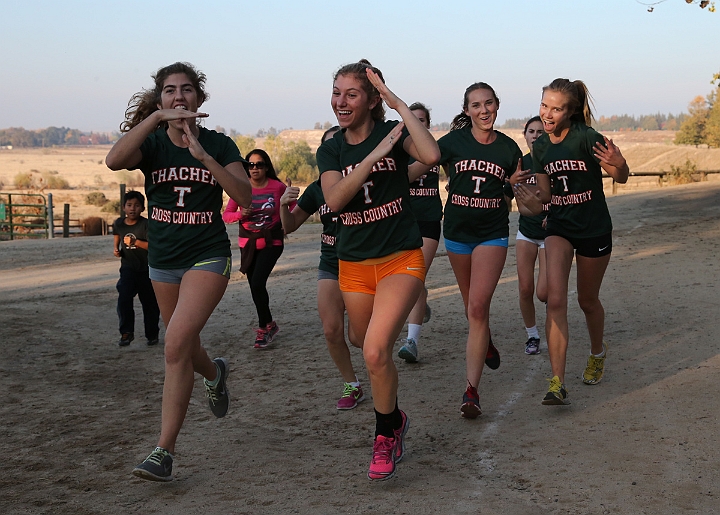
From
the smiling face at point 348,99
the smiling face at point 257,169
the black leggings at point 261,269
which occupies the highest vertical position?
the smiling face at point 348,99

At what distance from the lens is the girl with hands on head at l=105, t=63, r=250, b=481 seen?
4730mm

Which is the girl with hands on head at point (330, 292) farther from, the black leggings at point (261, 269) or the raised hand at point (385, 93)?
the black leggings at point (261, 269)

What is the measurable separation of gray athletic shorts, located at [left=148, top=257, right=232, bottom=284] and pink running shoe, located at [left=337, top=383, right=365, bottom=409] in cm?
185

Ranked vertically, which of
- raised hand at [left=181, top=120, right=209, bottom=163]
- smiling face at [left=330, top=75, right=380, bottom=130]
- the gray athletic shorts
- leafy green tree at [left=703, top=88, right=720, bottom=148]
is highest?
leafy green tree at [left=703, top=88, right=720, bottom=148]

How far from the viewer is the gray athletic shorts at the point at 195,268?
4.88 meters

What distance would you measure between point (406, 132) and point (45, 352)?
5646 millimetres

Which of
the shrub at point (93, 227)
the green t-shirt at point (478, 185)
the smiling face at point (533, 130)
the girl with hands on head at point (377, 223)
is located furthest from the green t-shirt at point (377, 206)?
the shrub at point (93, 227)

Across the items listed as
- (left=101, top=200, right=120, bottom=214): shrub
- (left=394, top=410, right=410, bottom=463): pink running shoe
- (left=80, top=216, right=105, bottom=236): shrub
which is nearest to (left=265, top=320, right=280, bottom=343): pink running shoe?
(left=394, top=410, right=410, bottom=463): pink running shoe

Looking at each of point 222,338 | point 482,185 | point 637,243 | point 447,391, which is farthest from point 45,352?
point 637,243

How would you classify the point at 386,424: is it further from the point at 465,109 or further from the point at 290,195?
the point at 465,109

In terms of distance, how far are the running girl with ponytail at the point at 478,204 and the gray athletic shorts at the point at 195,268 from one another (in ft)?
6.27

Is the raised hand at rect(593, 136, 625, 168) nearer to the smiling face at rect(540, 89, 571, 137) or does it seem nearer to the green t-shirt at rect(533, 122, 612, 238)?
the green t-shirt at rect(533, 122, 612, 238)

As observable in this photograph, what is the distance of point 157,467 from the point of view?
4633mm

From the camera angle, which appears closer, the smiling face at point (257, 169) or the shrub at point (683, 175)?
the smiling face at point (257, 169)
